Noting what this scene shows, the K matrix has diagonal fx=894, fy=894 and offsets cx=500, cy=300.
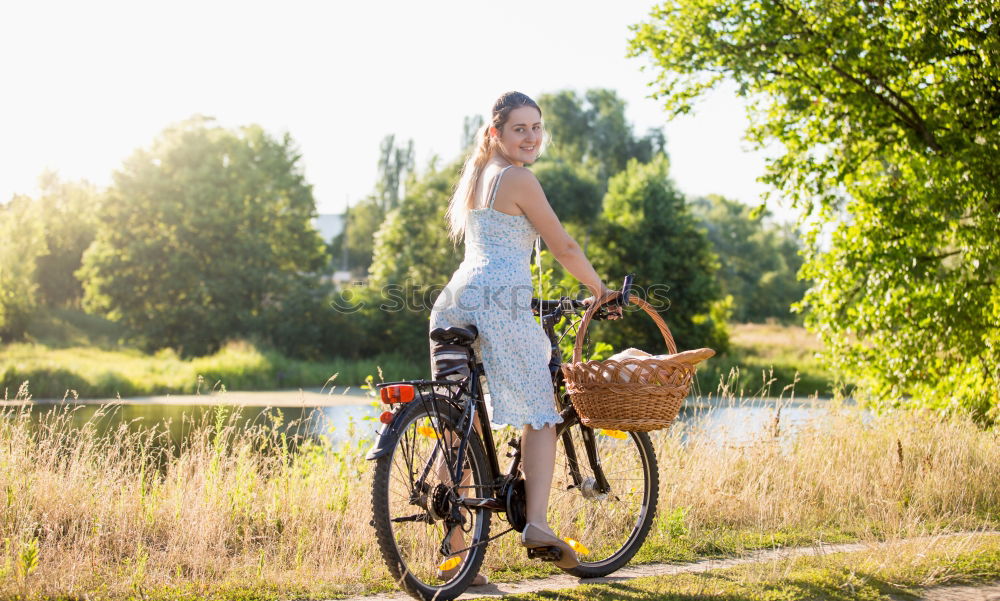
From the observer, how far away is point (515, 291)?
11.2ft

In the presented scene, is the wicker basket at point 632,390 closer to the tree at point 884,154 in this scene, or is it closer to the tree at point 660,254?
the tree at point 884,154

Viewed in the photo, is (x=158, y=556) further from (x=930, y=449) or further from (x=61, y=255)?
(x=61, y=255)

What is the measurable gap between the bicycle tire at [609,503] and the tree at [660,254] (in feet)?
83.4

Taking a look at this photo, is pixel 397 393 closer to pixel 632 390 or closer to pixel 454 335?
pixel 454 335

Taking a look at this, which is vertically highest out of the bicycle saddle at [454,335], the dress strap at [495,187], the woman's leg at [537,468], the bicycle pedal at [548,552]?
the dress strap at [495,187]

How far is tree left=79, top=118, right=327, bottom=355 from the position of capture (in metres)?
32.6

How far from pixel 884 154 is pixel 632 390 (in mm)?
6599

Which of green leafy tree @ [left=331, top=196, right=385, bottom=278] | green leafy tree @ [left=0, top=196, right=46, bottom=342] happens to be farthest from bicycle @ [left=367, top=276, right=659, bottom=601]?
green leafy tree @ [left=331, top=196, right=385, bottom=278]

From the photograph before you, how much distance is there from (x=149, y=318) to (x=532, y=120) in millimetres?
32571

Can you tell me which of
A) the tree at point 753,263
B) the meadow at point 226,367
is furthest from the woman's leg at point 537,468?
the tree at point 753,263

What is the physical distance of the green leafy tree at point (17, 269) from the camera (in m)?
31.9

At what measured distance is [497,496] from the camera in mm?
3459

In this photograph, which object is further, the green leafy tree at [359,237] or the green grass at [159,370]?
the green leafy tree at [359,237]

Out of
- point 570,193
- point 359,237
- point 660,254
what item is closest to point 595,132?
point 570,193
